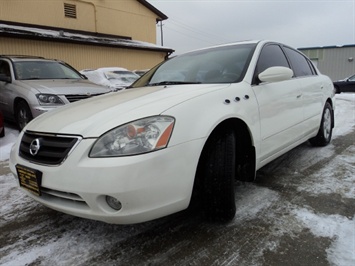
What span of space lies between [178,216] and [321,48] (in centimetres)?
2978

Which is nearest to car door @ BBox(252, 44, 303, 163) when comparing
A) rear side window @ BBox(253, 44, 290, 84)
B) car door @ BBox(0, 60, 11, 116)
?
rear side window @ BBox(253, 44, 290, 84)

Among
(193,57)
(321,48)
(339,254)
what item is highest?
(321,48)

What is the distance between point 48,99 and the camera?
529 centimetres

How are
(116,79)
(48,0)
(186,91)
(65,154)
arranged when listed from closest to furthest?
(65,154)
(186,91)
(116,79)
(48,0)

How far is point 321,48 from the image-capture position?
2817cm

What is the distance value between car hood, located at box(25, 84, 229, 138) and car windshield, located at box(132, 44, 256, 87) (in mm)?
326

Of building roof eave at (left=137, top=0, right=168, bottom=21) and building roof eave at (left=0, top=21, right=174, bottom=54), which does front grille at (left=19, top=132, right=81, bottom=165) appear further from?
building roof eave at (left=137, top=0, right=168, bottom=21)

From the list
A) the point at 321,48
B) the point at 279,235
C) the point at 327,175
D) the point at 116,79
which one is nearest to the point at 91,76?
the point at 116,79

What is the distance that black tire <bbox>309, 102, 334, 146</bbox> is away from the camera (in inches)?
176

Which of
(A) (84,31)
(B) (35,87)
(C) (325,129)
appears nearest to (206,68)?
(C) (325,129)

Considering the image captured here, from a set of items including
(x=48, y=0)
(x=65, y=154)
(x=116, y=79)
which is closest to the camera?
(x=65, y=154)

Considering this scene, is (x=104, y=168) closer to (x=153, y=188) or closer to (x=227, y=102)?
(x=153, y=188)

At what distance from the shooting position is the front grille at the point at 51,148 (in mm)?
1992

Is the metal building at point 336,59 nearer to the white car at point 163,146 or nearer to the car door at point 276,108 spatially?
the car door at point 276,108
